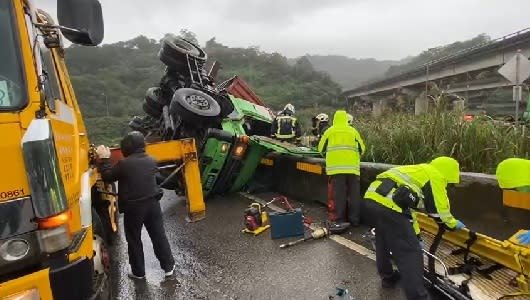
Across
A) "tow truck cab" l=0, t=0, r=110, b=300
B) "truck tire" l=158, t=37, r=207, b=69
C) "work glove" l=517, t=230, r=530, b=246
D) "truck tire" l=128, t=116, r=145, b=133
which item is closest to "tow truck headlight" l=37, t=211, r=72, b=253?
"tow truck cab" l=0, t=0, r=110, b=300

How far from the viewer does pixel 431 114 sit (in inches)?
265

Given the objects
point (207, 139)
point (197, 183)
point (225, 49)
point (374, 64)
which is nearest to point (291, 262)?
point (197, 183)

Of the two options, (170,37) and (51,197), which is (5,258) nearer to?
(51,197)

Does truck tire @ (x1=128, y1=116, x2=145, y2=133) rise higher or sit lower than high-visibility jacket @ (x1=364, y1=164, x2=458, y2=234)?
higher

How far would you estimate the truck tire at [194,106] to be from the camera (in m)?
7.48

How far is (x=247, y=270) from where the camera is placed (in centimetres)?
482

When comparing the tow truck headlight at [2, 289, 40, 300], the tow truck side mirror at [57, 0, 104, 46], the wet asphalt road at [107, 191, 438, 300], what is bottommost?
the wet asphalt road at [107, 191, 438, 300]

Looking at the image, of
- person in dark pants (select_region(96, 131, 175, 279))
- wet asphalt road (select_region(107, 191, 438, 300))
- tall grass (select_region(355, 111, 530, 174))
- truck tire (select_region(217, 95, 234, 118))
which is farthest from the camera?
truck tire (select_region(217, 95, 234, 118))

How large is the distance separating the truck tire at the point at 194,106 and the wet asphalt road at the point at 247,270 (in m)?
2.03

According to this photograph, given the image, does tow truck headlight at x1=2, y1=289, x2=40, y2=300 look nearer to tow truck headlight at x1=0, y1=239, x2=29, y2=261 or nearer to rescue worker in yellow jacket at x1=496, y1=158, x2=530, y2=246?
tow truck headlight at x1=0, y1=239, x2=29, y2=261

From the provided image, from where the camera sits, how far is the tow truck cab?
7.75 ft

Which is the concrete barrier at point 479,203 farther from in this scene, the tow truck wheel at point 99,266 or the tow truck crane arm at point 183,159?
the tow truck wheel at point 99,266

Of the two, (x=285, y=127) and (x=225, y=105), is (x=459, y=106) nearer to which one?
(x=225, y=105)

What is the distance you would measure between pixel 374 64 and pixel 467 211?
161 m
